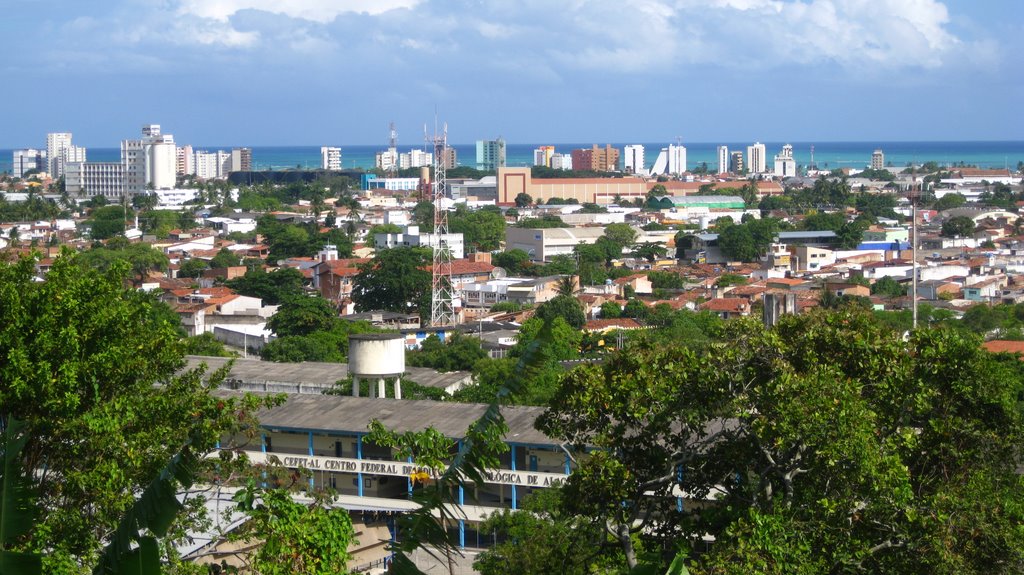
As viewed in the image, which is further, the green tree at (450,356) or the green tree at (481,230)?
the green tree at (481,230)

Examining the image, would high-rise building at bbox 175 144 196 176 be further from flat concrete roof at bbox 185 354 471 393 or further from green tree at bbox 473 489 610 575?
green tree at bbox 473 489 610 575

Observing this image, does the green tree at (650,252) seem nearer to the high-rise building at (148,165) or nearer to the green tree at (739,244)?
the green tree at (739,244)

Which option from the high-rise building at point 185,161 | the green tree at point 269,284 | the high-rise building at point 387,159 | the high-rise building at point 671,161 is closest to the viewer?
the green tree at point 269,284

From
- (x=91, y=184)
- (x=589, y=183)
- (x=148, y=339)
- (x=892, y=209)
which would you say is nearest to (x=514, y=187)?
(x=589, y=183)

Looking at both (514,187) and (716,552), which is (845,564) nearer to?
(716,552)

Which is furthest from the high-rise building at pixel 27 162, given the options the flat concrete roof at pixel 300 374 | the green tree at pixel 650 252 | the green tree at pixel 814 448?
the green tree at pixel 814 448

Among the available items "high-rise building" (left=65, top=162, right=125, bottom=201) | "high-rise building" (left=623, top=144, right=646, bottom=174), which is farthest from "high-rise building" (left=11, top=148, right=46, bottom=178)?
"high-rise building" (left=623, top=144, right=646, bottom=174)
